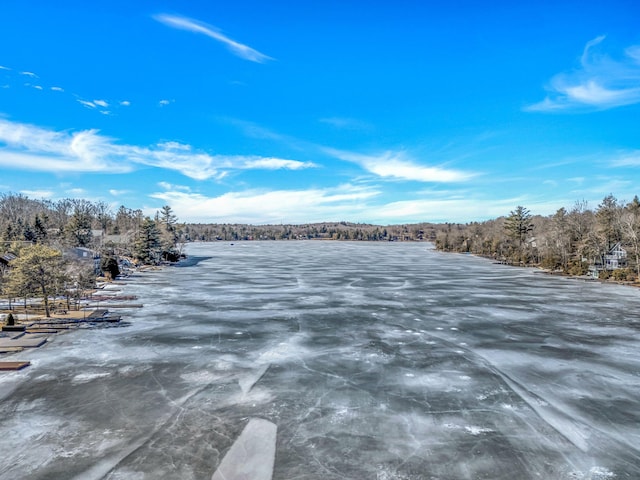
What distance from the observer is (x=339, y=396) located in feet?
40.0

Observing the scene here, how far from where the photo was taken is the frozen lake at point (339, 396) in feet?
28.7

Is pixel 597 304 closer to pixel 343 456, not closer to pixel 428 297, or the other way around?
pixel 428 297

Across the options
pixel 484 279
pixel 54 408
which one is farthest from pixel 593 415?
pixel 484 279

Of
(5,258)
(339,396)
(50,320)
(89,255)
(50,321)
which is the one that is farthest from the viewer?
(89,255)

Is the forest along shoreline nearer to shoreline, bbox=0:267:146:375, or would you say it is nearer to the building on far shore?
shoreline, bbox=0:267:146:375

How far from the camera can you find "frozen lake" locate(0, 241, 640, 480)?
28.7 ft

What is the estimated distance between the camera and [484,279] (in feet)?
145

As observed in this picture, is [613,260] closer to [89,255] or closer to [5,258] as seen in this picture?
[89,255]

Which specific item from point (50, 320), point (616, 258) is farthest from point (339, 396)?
point (616, 258)

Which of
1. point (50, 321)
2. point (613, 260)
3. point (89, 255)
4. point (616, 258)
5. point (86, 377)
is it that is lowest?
point (86, 377)

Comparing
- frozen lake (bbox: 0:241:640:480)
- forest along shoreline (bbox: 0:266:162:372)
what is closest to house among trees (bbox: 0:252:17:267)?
forest along shoreline (bbox: 0:266:162:372)

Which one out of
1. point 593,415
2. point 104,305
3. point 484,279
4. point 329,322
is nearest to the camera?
point 593,415

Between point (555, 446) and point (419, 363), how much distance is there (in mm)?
6213

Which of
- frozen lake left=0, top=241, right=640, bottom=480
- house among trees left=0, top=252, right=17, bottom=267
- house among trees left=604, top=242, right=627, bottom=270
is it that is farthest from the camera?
house among trees left=604, top=242, right=627, bottom=270
